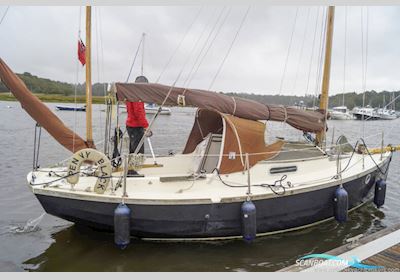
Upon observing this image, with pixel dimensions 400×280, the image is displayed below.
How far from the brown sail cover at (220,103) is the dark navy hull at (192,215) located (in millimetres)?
1811

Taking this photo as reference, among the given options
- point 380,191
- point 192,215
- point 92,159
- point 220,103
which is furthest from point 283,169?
point 92,159

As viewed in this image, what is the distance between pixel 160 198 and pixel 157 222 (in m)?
0.50

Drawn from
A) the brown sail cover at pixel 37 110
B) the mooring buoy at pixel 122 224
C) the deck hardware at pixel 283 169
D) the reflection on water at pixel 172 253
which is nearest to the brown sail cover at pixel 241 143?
the deck hardware at pixel 283 169

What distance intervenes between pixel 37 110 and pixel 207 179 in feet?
11.9

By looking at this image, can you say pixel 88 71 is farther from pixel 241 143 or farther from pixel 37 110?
pixel 241 143

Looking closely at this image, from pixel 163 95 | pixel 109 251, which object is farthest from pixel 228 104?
pixel 109 251

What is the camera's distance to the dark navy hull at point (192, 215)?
6160mm

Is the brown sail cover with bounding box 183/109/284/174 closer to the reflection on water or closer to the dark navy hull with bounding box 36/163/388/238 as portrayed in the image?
the dark navy hull with bounding box 36/163/388/238

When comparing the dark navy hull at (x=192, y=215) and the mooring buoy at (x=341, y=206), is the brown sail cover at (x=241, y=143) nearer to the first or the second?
the dark navy hull at (x=192, y=215)

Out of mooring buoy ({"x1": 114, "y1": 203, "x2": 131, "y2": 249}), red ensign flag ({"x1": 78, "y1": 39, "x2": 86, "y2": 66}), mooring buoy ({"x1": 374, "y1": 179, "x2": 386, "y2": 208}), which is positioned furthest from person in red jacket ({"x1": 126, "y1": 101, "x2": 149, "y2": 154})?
mooring buoy ({"x1": 374, "y1": 179, "x2": 386, "y2": 208})

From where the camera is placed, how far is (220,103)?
279 inches

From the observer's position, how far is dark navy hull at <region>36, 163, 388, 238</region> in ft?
20.2

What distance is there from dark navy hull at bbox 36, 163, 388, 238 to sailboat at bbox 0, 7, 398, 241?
19 millimetres

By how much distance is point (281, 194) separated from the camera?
22.0ft
